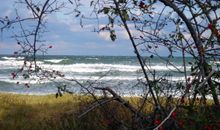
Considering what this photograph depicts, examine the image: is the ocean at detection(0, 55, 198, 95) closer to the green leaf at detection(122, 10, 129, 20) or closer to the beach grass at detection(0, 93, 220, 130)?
the beach grass at detection(0, 93, 220, 130)

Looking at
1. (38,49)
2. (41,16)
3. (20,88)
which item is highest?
(41,16)

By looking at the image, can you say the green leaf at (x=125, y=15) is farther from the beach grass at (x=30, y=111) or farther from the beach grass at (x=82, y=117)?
the beach grass at (x=30, y=111)

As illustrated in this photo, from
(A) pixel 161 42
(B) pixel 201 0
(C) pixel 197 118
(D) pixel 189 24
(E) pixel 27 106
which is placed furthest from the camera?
(E) pixel 27 106

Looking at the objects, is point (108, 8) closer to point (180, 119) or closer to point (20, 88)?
point (180, 119)

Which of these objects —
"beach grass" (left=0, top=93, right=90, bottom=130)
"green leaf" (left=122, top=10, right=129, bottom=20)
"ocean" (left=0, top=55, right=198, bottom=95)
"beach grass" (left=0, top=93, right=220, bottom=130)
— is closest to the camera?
"beach grass" (left=0, top=93, right=220, bottom=130)

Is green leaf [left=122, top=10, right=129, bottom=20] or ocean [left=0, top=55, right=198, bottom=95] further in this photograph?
ocean [left=0, top=55, right=198, bottom=95]

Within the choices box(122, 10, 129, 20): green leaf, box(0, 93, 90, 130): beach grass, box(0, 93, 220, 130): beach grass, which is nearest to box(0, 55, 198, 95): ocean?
box(0, 93, 220, 130): beach grass

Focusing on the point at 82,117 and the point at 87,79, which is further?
the point at 87,79

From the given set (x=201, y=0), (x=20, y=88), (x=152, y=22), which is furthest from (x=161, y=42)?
(x=20, y=88)

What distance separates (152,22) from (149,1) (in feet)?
0.91

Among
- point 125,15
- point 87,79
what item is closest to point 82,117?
point 125,15

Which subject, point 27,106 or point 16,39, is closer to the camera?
point 16,39

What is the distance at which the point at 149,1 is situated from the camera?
6254 millimetres

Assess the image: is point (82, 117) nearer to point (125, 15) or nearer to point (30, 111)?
point (125, 15)
